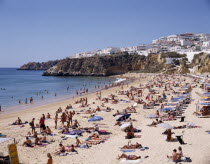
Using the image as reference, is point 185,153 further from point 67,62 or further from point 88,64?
point 67,62

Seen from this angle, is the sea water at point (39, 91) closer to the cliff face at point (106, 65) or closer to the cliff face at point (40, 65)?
the cliff face at point (106, 65)

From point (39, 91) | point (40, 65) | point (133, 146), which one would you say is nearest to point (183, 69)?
point (39, 91)

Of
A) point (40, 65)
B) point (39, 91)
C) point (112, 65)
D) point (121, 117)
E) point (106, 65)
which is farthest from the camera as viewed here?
point (40, 65)

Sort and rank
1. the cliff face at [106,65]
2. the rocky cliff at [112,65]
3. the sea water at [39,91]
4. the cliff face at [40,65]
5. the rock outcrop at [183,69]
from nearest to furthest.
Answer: the sea water at [39,91], the rock outcrop at [183,69], the rocky cliff at [112,65], the cliff face at [106,65], the cliff face at [40,65]

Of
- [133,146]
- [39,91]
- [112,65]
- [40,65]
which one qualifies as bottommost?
[39,91]

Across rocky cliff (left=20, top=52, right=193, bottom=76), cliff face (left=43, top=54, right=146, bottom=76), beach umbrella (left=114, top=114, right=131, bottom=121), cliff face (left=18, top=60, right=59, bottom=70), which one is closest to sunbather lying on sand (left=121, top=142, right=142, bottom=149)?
beach umbrella (left=114, top=114, right=131, bottom=121)

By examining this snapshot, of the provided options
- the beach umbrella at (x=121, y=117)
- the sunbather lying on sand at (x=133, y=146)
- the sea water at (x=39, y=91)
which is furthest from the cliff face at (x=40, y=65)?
the sunbather lying on sand at (x=133, y=146)

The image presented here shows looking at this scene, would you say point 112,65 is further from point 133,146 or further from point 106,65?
point 133,146

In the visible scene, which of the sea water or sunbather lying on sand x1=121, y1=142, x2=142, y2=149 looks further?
Result: the sea water

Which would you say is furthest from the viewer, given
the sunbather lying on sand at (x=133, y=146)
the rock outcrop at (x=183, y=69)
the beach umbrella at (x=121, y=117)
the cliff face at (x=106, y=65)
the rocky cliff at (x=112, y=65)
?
the cliff face at (x=106, y=65)

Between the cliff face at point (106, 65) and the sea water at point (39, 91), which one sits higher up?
the cliff face at point (106, 65)

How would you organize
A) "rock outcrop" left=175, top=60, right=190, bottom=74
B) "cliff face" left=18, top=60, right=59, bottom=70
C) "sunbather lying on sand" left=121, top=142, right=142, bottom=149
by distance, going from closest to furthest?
"sunbather lying on sand" left=121, top=142, right=142, bottom=149
"rock outcrop" left=175, top=60, right=190, bottom=74
"cliff face" left=18, top=60, right=59, bottom=70

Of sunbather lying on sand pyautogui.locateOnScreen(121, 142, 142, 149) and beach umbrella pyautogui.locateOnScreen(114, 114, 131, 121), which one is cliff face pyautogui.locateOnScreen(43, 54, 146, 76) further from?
sunbather lying on sand pyautogui.locateOnScreen(121, 142, 142, 149)

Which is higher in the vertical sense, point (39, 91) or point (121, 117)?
point (121, 117)
